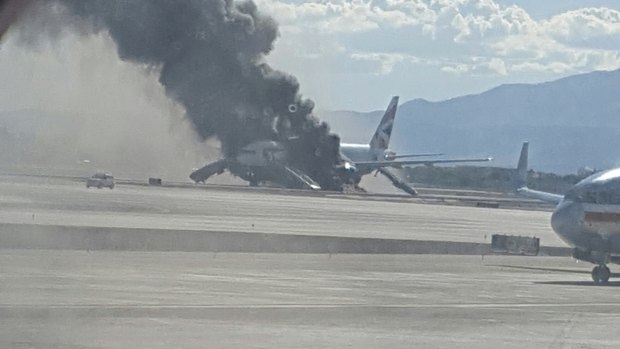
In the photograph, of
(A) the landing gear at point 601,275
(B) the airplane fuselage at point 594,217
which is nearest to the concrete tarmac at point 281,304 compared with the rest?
(A) the landing gear at point 601,275

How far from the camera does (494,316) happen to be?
24.8 metres

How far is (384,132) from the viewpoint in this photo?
13750 cm

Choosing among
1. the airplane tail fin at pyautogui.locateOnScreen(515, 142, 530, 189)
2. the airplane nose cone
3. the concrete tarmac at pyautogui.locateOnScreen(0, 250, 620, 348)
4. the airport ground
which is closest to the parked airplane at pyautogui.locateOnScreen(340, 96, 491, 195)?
the airplane tail fin at pyautogui.locateOnScreen(515, 142, 530, 189)

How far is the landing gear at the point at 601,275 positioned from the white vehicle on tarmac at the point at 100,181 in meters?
61.4

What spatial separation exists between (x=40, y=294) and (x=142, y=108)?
2276 inches

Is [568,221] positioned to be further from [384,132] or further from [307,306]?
[384,132]

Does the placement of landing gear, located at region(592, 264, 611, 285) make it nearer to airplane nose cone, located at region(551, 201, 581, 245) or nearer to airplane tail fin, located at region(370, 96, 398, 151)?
airplane nose cone, located at region(551, 201, 581, 245)

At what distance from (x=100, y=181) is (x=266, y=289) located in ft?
224

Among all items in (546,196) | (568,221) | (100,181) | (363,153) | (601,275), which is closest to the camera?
(601,275)

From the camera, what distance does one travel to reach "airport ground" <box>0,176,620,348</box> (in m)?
20.4

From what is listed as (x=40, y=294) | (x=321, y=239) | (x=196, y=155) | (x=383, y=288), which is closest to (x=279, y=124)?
(x=196, y=155)

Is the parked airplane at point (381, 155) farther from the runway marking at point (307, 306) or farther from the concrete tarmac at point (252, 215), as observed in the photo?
the runway marking at point (307, 306)

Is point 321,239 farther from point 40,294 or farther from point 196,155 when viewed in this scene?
point 196,155

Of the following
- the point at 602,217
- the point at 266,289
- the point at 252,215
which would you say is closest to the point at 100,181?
the point at 252,215
